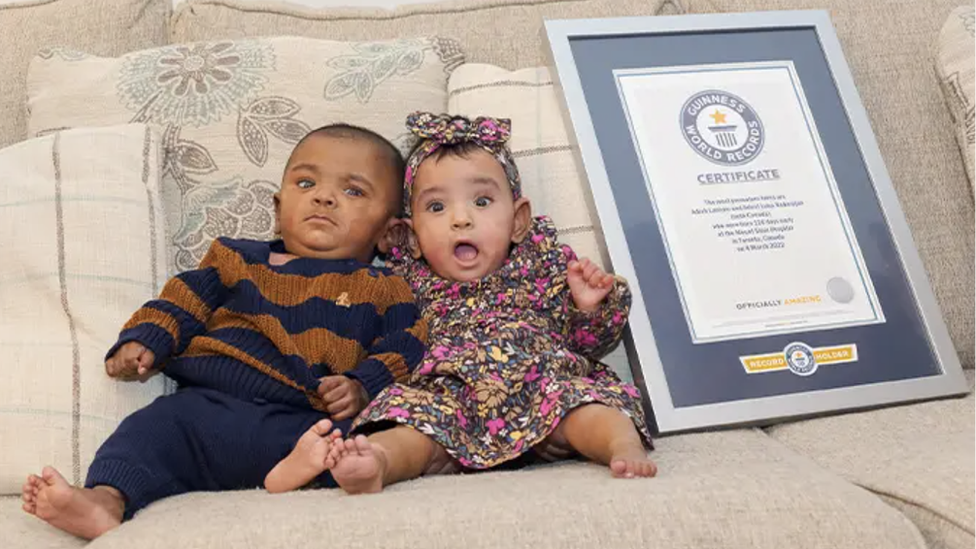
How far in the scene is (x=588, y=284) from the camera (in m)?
1.50

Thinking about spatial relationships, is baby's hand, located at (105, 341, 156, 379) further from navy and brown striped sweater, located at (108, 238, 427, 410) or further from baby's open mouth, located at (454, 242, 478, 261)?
baby's open mouth, located at (454, 242, 478, 261)

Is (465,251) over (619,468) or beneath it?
over

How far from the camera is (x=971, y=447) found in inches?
45.5

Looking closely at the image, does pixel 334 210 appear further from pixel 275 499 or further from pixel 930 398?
pixel 930 398

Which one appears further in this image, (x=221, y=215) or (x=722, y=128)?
(x=722, y=128)

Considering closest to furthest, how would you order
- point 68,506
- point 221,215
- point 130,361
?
point 68,506, point 130,361, point 221,215

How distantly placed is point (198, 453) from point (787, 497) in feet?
2.29

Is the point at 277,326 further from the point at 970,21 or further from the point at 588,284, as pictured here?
the point at 970,21

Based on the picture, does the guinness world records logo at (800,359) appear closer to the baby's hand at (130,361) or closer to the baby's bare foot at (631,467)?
the baby's bare foot at (631,467)

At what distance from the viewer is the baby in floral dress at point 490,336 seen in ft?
4.15

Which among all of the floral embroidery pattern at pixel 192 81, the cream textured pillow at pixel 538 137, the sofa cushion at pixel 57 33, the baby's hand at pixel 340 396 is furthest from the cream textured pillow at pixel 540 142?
the sofa cushion at pixel 57 33

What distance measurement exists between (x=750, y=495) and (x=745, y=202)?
30.3 inches

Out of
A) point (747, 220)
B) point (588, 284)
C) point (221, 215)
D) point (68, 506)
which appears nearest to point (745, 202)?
point (747, 220)

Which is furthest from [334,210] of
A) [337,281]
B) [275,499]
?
[275,499]
